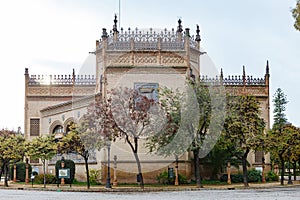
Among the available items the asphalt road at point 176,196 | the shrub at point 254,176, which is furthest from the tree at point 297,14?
the shrub at point 254,176

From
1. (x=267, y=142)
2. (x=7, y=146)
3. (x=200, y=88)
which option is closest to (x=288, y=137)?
(x=267, y=142)

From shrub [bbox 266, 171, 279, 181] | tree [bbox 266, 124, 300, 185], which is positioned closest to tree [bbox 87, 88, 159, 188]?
tree [bbox 266, 124, 300, 185]

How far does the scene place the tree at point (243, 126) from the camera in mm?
36625

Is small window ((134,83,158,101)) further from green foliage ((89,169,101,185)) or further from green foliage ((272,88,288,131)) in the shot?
green foliage ((272,88,288,131))

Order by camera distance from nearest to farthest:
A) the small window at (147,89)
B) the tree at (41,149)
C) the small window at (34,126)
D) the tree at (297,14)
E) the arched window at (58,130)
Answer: the tree at (297,14) < the tree at (41,149) < the small window at (147,89) < the arched window at (58,130) < the small window at (34,126)

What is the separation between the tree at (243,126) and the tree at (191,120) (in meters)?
0.84

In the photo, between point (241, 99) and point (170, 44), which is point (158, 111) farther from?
point (170, 44)

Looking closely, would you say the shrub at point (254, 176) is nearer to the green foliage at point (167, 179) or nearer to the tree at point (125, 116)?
the green foliage at point (167, 179)

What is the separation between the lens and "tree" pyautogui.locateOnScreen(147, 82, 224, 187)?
117ft

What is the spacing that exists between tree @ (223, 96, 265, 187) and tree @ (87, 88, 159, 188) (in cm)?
521

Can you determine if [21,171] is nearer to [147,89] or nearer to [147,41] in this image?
[147,89]

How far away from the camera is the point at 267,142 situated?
121ft

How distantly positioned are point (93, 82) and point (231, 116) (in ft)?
63.1

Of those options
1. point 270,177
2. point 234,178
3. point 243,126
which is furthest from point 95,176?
point 270,177
